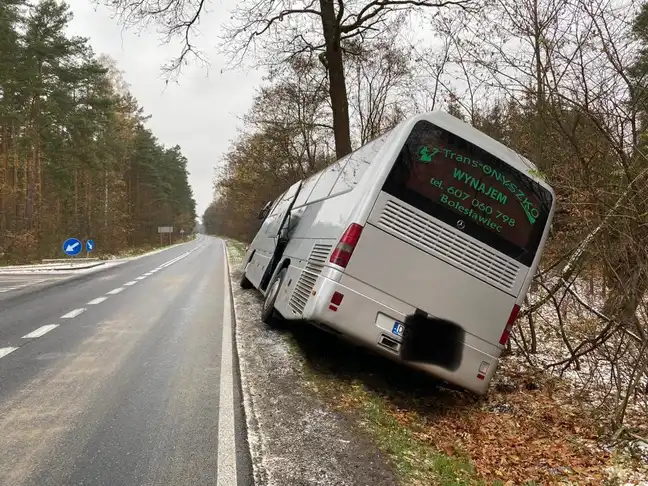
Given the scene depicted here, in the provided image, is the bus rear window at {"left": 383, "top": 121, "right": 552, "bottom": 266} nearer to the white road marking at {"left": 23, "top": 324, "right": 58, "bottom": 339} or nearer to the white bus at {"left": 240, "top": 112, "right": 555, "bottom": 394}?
the white bus at {"left": 240, "top": 112, "right": 555, "bottom": 394}

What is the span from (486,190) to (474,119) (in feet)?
20.2

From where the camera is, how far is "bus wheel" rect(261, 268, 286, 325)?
27.1 ft

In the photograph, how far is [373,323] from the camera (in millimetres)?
5375

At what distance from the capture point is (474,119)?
36.8 feet

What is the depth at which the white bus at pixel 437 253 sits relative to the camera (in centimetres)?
540

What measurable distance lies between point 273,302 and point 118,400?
361 cm

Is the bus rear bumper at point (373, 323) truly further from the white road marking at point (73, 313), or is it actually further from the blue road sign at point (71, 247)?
the blue road sign at point (71, 247)

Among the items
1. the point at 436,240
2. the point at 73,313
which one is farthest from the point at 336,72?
the point at 436,240

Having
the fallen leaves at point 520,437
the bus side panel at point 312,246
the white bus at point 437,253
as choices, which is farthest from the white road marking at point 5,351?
the fallen leaves at point 520,437

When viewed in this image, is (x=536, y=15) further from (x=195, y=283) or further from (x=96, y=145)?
(x=96, y=145)

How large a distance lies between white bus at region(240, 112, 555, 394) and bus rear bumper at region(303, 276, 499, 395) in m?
0.01

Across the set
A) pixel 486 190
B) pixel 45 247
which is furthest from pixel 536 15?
pixel 45 247

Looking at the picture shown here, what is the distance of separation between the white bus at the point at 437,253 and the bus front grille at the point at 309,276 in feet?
0.20

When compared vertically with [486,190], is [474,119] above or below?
above
